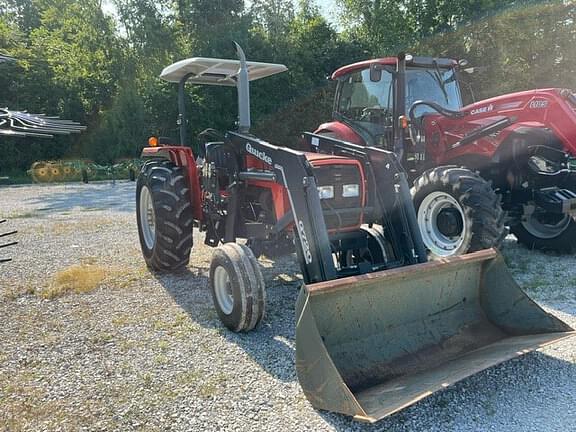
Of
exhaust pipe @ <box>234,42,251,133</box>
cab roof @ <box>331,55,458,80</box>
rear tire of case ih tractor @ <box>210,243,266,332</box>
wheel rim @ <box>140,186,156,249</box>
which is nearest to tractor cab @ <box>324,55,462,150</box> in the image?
cab roof @ <box>331,55,458,80</box>

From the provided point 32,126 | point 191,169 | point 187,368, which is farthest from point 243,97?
point 32,126

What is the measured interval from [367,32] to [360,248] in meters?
21.1

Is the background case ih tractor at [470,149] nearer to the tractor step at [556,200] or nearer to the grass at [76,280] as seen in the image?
the tractor step at [556,200]

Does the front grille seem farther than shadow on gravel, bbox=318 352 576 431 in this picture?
Yes

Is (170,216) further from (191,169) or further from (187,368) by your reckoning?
(187,368)

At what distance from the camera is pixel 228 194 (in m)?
4.55

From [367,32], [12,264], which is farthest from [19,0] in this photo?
[12,264]

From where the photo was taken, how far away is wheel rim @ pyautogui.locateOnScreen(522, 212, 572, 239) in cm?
548

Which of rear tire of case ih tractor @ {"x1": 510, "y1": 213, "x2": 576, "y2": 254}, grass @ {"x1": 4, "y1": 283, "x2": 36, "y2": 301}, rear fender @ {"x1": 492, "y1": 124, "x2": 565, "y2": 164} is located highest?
rear fender @ {"x1": 492, "y1": 124, "x2": 565, "y2": 164}

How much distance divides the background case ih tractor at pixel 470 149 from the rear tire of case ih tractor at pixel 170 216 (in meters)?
2.24

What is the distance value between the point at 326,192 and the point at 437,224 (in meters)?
1.56

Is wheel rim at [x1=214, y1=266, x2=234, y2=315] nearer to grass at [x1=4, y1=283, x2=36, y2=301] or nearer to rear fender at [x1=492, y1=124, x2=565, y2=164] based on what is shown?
grass at [x1=4, y1=283, x2=36, y2=301]

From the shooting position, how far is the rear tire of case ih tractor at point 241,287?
3414mm

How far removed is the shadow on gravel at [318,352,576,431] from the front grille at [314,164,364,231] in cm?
153
